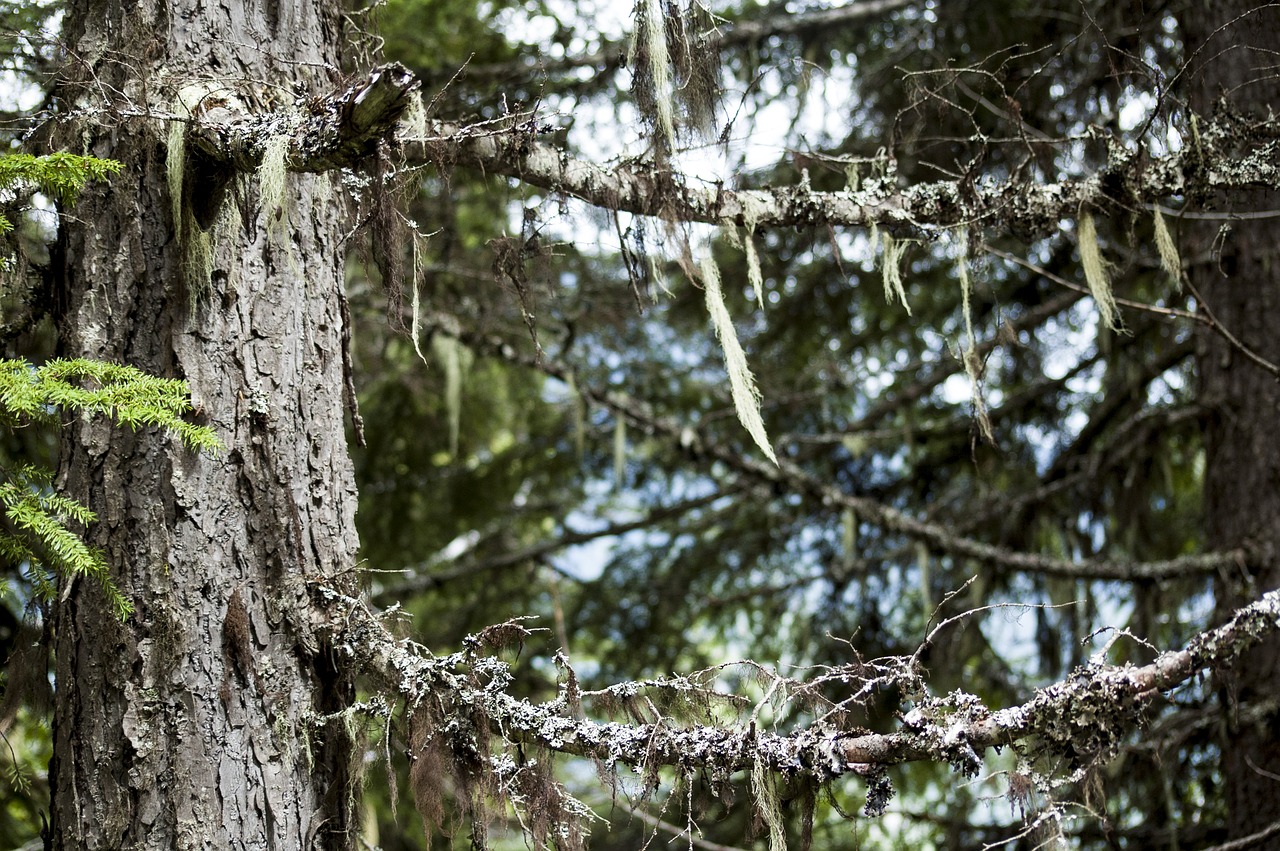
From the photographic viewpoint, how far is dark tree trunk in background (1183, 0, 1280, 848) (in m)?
4.80

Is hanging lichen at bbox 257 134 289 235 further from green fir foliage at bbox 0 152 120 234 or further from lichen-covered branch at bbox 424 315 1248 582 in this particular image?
lichen-covered branch at bbox 424 315 1248 582

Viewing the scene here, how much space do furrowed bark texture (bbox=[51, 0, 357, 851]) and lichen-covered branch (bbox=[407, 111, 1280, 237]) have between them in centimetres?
69

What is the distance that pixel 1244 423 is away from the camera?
5.23 m

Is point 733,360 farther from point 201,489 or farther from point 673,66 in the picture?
point 201,489

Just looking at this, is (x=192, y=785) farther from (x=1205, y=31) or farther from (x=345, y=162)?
(x=1205, y=31)

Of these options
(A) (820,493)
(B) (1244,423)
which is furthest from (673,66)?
(B) (1244,423)

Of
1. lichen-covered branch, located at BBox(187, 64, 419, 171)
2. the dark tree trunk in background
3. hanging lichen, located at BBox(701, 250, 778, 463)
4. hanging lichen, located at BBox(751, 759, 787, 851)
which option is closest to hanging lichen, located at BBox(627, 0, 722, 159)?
hanging lichen, located at BBox(701, 250, 778, 463)

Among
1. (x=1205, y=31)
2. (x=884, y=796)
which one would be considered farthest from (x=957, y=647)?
(x=884, y=796)

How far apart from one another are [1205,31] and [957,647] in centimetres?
342

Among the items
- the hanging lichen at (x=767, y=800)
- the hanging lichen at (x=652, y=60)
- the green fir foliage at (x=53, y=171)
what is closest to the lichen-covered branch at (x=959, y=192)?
the hanging lichen at (x=652, y=60)

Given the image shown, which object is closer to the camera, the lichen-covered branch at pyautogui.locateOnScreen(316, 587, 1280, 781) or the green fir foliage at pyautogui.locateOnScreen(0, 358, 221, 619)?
the green fir foliage at pyautogui.locateOnScreen(0, 358, 221, 619)

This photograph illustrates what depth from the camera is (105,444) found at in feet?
8.19

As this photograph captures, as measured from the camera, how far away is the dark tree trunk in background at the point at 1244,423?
15.8ft

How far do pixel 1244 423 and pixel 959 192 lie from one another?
2986 mm
